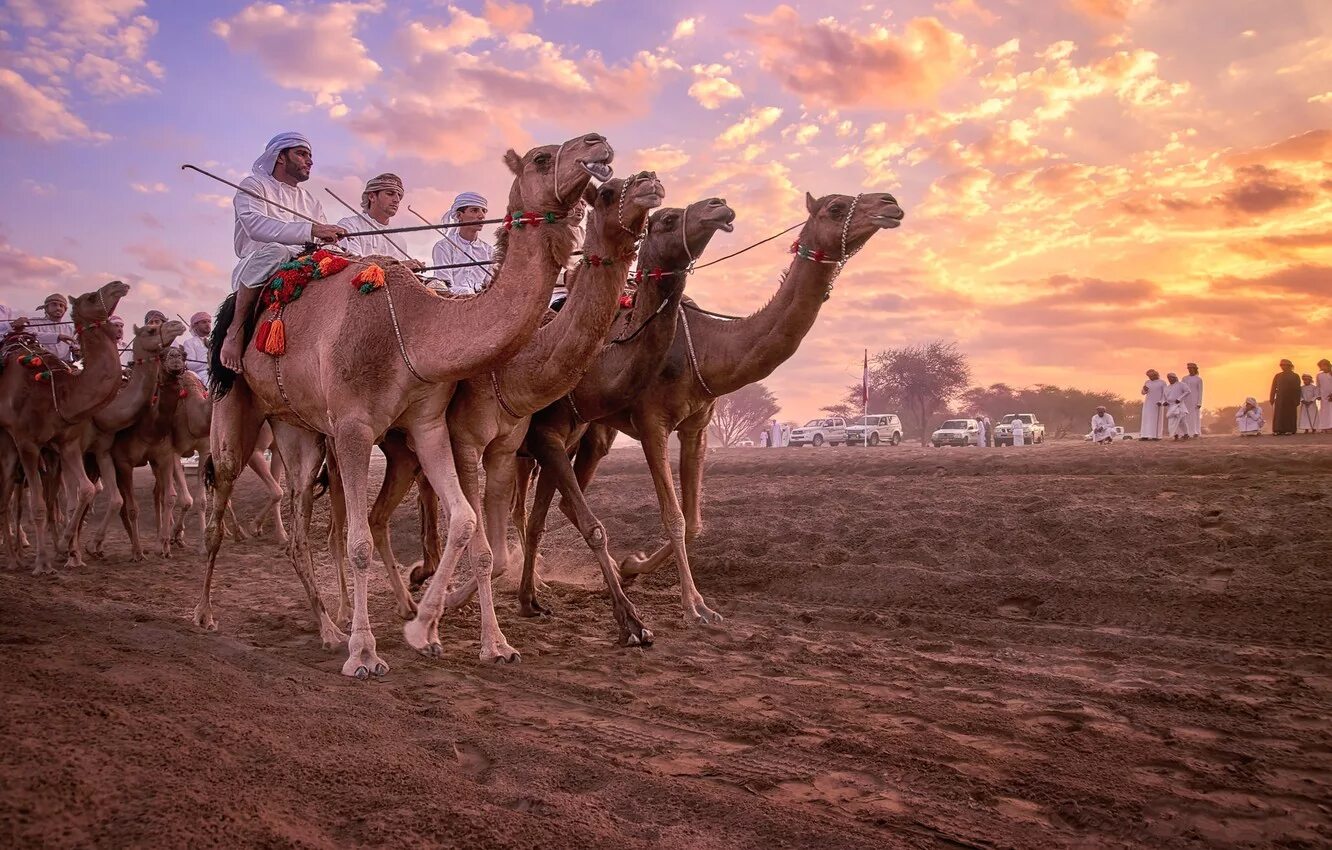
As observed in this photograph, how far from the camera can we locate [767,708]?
498 cm

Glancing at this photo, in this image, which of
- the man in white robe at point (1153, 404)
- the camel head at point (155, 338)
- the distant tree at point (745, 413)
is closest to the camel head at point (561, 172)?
the camel head at point (155, 338)

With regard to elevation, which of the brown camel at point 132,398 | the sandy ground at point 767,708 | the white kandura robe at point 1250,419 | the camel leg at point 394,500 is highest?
the white kandura robe at point 1250,419

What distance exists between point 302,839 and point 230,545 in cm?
1280

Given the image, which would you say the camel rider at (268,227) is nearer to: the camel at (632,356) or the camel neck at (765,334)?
the camel at (632,356)

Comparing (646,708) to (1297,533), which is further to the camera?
(1297,533)

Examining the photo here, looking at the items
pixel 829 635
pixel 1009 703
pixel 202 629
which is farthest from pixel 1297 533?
pixel 202 629

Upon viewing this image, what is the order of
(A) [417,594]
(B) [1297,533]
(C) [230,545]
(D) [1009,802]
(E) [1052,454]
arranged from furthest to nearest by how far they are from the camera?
(E) [1052,454], (C) [230,545], (A) [417,594], (B) [1297,533], (D) [1009,802]

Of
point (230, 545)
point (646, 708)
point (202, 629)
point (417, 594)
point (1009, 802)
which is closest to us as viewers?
point (1009, 802)

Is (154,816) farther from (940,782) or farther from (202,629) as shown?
(202,629)

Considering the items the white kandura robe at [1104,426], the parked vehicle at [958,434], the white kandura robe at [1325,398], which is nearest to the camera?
the white kandura robe at [1325,398]

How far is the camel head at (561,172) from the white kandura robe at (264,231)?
223cm

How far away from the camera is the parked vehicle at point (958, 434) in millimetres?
42934

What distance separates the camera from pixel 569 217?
5875 mm

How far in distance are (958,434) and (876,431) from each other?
4.24m
